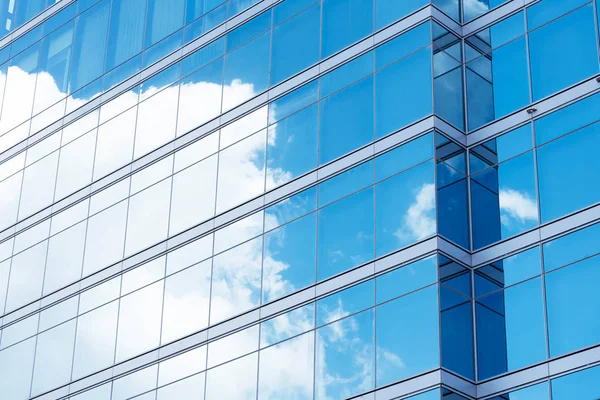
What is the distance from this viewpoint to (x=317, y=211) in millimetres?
36375

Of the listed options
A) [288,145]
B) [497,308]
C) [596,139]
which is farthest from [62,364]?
[596,139]

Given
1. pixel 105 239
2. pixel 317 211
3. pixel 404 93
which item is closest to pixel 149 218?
pixel 105 239

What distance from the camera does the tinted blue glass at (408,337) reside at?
3117cm

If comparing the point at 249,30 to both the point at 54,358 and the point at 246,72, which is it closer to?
the point at 246,72

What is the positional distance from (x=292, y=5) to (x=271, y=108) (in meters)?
4.07

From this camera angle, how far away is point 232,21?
43375 mm

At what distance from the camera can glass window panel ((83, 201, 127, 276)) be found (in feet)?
142

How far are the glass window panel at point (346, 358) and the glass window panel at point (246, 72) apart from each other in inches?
427

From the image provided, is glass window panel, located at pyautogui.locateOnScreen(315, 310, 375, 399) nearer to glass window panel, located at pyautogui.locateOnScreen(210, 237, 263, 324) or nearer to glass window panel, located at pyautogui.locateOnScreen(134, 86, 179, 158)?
glass window panel, located at pyautogui.locateOnScreen(210, 237, 263, 324)

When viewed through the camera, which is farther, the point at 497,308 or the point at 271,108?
the point at 271,108

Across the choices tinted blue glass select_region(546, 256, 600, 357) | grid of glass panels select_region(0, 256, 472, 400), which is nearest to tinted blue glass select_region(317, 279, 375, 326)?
grid of glass panels select_region(0, 256, 472, 400)

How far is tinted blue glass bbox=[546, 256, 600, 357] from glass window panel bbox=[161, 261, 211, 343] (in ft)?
40.6

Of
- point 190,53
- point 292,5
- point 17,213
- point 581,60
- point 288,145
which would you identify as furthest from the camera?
point 17,213

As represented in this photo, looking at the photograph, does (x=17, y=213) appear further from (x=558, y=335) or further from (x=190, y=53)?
(x=558, y=335)
